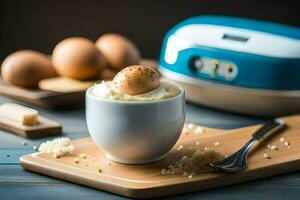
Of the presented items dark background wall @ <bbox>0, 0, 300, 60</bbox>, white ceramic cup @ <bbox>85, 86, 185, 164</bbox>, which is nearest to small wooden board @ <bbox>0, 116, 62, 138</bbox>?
white ceramic cup @ <bbox>85, 86, 185, 164</bbox>

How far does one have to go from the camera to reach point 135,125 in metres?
1.00

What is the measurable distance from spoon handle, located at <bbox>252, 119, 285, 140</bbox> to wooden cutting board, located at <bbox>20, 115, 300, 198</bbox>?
1 centimetres

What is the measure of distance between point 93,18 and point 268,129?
832mm

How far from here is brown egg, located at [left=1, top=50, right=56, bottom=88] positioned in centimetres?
150

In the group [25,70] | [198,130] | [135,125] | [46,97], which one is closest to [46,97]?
[46,97]

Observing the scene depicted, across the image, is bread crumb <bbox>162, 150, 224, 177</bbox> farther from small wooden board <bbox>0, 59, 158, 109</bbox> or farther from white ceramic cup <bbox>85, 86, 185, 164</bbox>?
small wooden board <bbox>0, 59, 158, 109</bbox>

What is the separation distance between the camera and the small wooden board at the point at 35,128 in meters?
1.24

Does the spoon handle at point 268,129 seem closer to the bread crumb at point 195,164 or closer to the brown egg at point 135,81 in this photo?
the bread crumb at point 195,164

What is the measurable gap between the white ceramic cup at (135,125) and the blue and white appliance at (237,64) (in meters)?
0.32

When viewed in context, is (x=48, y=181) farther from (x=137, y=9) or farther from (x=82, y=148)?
(x=137, y=9)

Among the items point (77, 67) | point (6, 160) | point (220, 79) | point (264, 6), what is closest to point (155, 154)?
point (6, 160)

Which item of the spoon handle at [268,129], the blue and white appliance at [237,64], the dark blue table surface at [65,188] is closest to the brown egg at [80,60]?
the blue and white appliance at [237,64]

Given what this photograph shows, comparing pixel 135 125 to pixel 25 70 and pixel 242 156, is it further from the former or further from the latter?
pixel 25 70

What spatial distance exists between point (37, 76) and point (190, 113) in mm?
358
